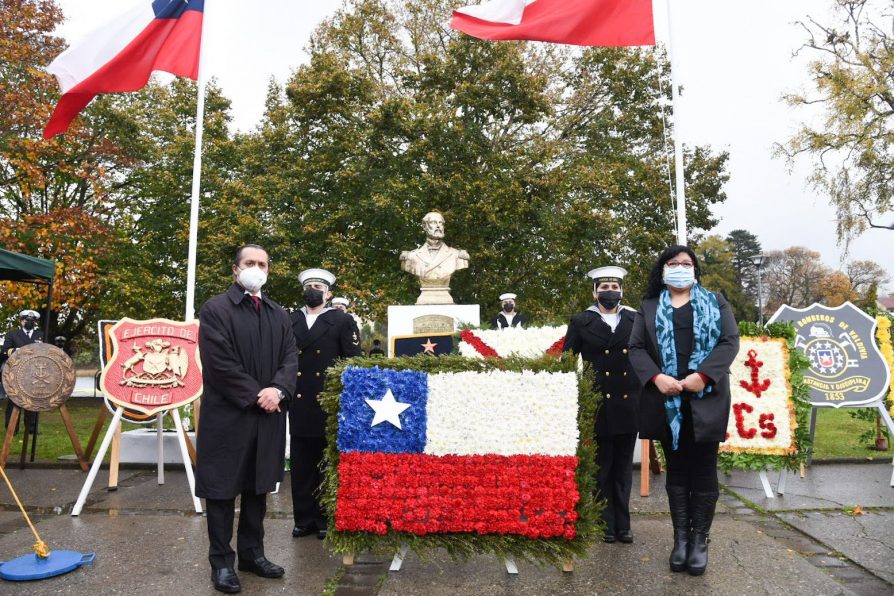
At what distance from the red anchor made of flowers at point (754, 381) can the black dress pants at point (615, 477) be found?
6.14 feet

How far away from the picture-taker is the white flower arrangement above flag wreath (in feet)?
19.8

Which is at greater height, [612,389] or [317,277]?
[317,277]

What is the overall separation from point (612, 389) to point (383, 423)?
1.92 metres

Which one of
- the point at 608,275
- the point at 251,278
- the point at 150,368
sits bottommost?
the point at 150,368

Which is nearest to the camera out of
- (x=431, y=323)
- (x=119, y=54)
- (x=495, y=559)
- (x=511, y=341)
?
(x=495, y=559)

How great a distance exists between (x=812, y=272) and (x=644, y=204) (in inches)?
1761

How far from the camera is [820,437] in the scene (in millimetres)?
10922

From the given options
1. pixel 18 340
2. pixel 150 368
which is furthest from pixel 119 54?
pixel 18 340

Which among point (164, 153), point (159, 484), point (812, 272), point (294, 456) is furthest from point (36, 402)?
point (812, 272)

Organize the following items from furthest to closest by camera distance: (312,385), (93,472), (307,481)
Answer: (93,472), (312,385), (307,481)

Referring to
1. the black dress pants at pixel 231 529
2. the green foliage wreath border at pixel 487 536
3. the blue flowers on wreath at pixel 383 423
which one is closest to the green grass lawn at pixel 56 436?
the black dress pants at pixel 231 529

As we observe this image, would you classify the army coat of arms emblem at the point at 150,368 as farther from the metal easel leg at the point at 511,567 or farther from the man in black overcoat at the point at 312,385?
the metal easel leg at the point at 511,567

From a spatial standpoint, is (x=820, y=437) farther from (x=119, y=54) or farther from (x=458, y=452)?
(x=119, y=54)

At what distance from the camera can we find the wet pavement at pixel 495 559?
4043 millimetres
